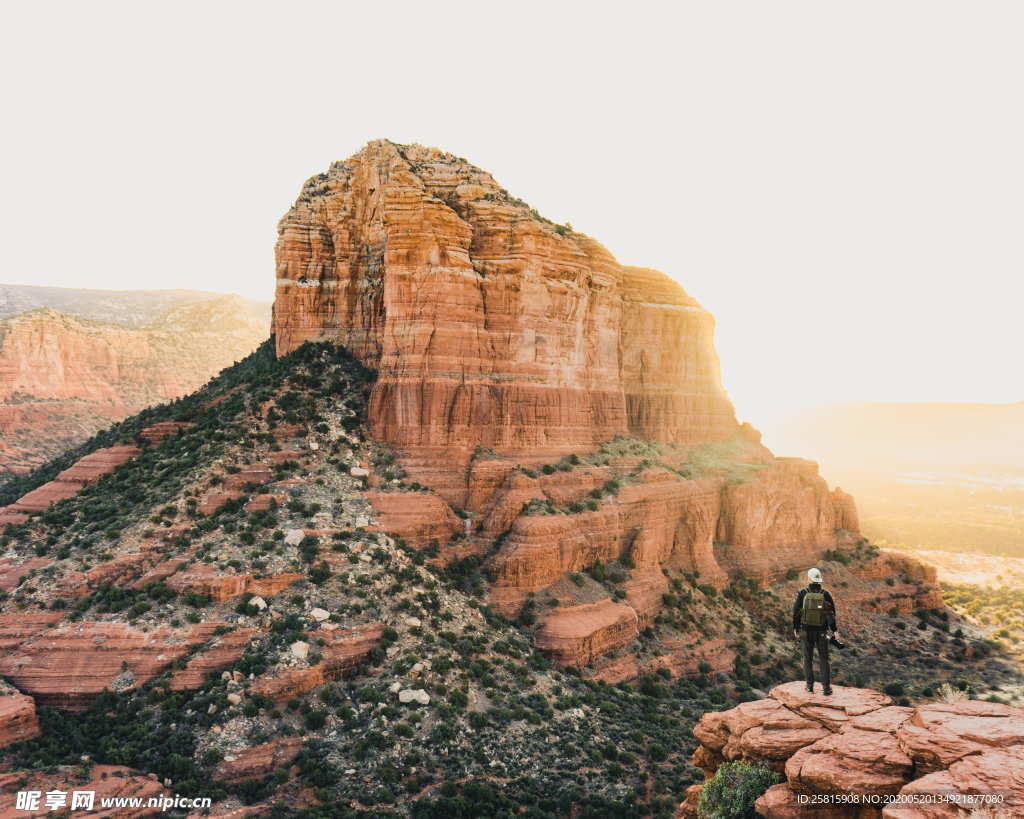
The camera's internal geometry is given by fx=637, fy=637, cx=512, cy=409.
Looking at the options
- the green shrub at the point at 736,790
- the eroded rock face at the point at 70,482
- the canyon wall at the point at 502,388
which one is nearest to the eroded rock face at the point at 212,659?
the canyon wall at the point at 502,388

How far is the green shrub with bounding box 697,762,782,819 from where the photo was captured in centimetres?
1678

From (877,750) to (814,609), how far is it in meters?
4.14

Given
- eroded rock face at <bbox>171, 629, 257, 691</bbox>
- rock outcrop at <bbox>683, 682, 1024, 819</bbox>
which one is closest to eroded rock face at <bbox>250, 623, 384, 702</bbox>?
eroded rock face at <bbox>171, 629, 257, 691</bbox>

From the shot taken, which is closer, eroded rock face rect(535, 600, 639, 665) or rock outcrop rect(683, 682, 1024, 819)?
rock outcrop rect(683, 682, 1024, 819)

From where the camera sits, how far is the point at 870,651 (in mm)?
56750

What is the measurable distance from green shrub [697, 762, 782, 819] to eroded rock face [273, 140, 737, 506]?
28361mm

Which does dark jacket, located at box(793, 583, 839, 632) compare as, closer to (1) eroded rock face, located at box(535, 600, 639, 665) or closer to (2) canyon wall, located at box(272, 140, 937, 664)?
(1) eroded rock face, located at box(535, 600, 639, 665)

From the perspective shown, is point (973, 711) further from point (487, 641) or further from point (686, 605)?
point (686, 605)

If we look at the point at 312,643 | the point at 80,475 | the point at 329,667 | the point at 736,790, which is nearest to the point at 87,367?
the point at 80,475

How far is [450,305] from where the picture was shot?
1751 inches

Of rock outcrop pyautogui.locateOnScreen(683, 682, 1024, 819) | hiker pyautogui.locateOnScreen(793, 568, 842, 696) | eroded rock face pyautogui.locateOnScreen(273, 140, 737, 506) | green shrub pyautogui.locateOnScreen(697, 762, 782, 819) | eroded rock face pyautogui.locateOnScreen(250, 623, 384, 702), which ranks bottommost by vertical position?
eroded rock face pyautogui.locateOnScreen(250, 623, 384, 702)

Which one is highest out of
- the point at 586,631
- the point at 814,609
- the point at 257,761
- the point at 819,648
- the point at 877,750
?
the point at 814,609

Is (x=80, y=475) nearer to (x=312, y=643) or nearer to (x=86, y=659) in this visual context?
(x=86, y=659)

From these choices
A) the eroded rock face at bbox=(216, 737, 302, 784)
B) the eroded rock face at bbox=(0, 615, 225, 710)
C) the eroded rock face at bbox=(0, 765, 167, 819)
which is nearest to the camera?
the eroded rock face at bbox=(0, 765, 167, 819)
